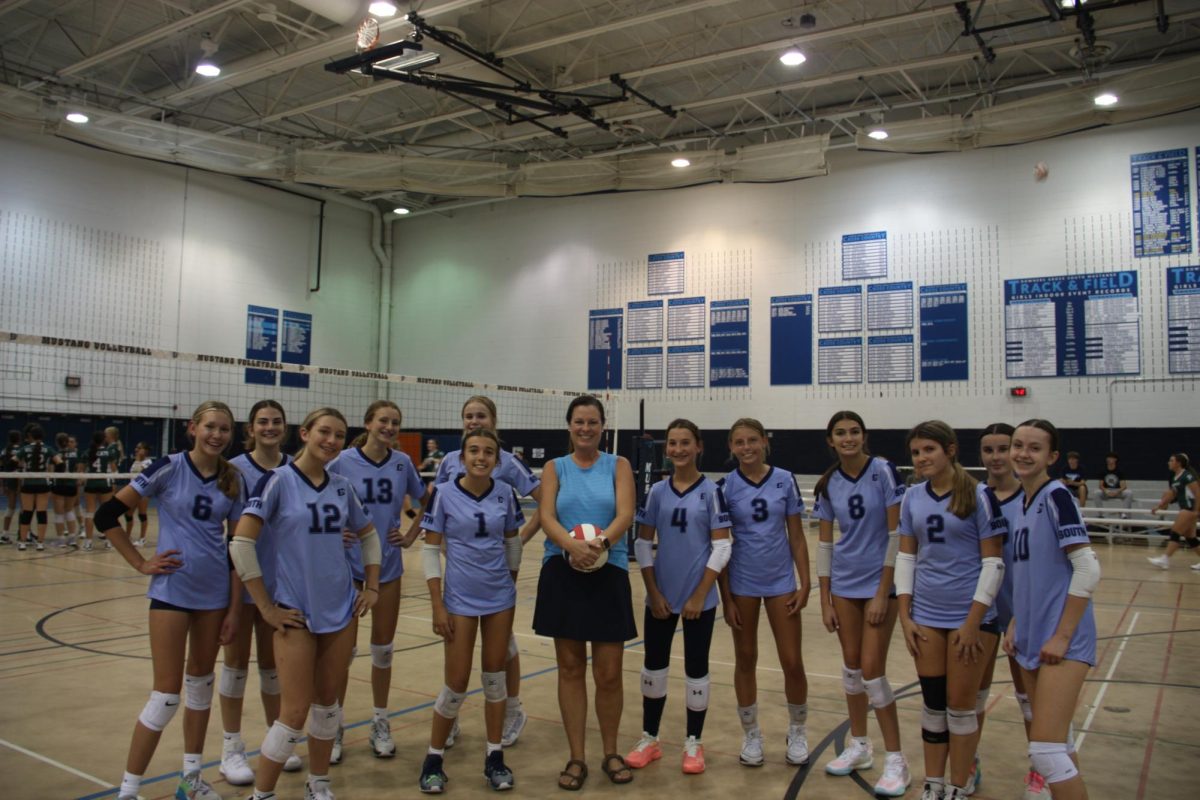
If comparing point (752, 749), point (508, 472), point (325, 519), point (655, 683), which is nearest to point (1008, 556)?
point (752, 749)

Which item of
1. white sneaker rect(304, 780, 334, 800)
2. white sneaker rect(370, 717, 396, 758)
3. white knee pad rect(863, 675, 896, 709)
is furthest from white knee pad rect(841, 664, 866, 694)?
white sneaker rect(304, 780, 334, 800)

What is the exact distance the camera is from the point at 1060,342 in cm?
1477

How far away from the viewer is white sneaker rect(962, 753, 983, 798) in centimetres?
359

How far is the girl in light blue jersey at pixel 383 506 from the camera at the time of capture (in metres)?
4.36

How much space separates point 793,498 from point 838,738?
53.1 inches

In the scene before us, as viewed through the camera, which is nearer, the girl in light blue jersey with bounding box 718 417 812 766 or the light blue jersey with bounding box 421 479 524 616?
the light blue jersey with bounding box 421 479 524 616

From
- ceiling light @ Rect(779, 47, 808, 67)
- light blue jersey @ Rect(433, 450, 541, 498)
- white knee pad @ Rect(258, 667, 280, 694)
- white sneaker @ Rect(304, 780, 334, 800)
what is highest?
ceiling light @ Rect(779, 47, 808, 67)

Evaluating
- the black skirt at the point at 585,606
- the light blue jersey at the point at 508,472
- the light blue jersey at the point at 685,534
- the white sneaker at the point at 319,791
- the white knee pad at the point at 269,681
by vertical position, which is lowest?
the white sneaker at the point at 319,791

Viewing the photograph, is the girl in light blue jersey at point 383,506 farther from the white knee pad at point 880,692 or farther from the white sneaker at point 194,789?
the white knee pad at point 880,692

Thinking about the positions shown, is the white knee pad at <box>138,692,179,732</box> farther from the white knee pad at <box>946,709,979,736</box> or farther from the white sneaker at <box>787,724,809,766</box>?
the white knee pad at <box>946,709,979,736</box>

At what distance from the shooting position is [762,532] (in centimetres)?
427

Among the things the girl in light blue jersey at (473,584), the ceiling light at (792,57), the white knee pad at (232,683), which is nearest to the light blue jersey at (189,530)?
the white knee pad at (232,683)

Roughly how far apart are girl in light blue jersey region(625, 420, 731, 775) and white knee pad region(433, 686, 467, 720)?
85cm

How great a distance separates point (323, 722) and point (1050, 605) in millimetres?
2792
